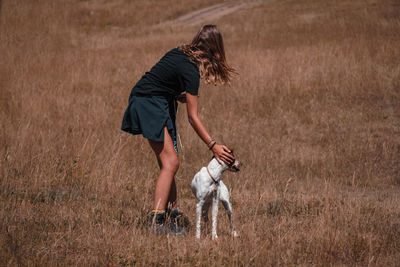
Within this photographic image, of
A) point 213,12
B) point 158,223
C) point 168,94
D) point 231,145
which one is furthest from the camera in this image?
point 213,12

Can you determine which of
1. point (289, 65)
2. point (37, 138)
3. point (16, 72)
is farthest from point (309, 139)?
point (16, 72)

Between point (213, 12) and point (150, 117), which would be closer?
point (150, 117)

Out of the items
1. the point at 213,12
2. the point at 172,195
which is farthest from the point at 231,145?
the point at 213,12

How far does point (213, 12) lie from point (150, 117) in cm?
2905

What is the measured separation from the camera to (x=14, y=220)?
13.0ft

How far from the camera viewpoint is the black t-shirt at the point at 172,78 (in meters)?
3.78

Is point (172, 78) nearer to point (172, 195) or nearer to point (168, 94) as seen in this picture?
point (168, 94)

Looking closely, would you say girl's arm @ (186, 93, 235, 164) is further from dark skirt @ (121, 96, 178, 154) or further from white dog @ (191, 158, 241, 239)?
dark skirt @ (121, 96, 178, 154)

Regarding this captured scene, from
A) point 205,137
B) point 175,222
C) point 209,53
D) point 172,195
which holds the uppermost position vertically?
point 209,53

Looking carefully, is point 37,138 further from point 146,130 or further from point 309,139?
point 309,139

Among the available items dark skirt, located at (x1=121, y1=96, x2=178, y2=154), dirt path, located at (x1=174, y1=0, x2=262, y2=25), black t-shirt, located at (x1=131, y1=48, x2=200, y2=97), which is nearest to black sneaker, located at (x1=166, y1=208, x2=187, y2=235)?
dark skirt, located at (x1=121, y1=96, x2=178, y2=154)

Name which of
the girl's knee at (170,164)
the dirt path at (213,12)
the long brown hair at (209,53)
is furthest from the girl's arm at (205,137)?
the dirt path at (213,12)

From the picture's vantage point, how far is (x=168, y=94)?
405 centimetres

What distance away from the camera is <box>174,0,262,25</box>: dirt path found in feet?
92.5
